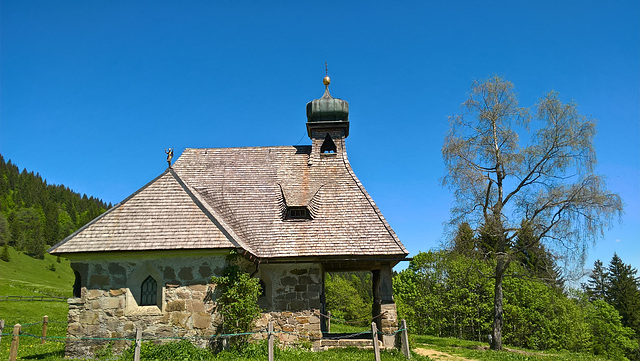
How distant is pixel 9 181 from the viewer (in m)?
113

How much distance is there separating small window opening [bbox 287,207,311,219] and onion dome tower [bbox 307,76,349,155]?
4078 mm

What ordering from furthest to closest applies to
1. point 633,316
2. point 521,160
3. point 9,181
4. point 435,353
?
1. point 9,181
2. point 633,316
3. point 521,160
4. point 435,353

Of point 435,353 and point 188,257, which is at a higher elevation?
point 188,257

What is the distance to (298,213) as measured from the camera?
537 inches

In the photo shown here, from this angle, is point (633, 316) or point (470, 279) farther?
point (633, 316)

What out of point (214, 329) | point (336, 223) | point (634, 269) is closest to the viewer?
point (214, 329)

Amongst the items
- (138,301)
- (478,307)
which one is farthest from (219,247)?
(478,307)

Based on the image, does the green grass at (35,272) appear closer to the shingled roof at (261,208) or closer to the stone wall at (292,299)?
the shingled roof at (261,208)

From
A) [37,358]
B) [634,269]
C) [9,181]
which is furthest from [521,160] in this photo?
[9,181]

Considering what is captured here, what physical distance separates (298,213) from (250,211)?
162 centimetres

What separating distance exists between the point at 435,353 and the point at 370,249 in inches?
208

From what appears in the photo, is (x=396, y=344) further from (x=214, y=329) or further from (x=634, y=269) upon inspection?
(x=634, y=269)

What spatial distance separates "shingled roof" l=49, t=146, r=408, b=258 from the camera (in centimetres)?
1091

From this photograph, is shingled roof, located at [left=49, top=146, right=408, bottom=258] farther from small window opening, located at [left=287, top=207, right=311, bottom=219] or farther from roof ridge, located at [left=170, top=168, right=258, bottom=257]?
small window opening, located at [left=287, top=207, right=311, bottom=219]
